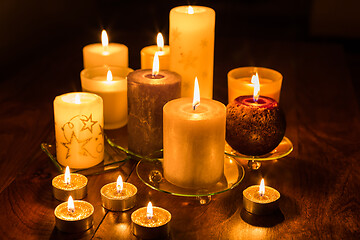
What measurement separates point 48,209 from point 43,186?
8 centimetres

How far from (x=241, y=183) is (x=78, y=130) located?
0.33 m

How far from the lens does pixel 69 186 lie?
0.91m

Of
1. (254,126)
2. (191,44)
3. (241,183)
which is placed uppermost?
(191,44)

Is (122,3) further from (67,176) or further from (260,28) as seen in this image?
(67,176)

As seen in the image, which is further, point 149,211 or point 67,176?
point 67,176

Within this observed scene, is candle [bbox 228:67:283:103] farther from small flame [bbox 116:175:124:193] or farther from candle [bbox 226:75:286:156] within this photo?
small flame [bbox 116:175:124:193]

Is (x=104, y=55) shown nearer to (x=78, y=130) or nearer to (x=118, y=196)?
(x=78, y=130)

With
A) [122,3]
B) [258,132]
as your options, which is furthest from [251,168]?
[122,3]

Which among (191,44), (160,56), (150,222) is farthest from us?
(160,56)

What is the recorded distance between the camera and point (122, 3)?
4027mm

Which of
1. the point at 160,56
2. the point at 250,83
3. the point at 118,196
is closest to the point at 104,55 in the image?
the point at 160,56

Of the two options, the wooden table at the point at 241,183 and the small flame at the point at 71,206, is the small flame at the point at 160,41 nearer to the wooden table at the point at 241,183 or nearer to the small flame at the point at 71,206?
the wooden table at the point at 241,183

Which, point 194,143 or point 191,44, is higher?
point 191,44

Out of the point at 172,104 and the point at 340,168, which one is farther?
the point at 340,168
